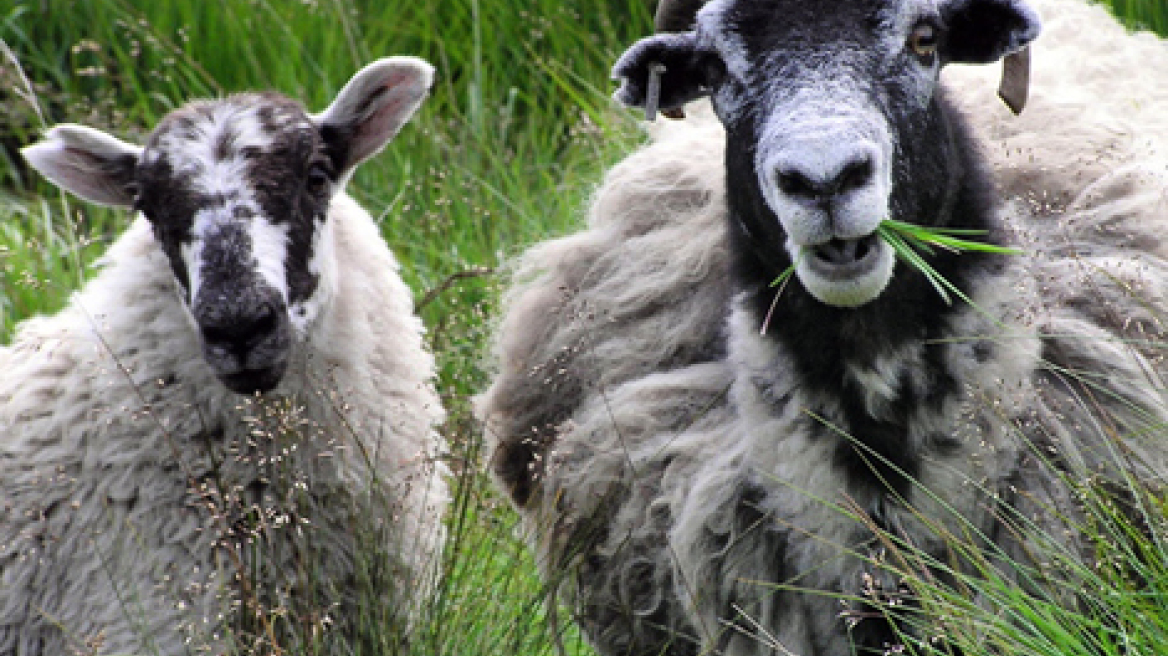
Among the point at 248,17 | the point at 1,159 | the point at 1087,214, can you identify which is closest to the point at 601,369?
the point at 1087,214

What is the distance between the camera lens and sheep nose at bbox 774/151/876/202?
3.36 metres

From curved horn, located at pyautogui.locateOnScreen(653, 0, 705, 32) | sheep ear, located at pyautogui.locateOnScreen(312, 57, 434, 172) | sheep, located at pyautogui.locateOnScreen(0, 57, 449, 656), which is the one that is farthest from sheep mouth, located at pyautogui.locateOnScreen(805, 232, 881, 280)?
sheep ear, located at pyautogui.locateOnScreen(312, 57, 434, 172)

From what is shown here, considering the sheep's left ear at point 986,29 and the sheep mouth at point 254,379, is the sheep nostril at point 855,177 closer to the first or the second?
the sheep's left ear at point 986,29

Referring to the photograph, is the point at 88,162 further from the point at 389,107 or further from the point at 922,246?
the point at 922,246

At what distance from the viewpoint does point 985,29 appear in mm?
3885

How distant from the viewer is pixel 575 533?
→ 433 centimetres

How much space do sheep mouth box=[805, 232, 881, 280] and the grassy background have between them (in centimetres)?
255

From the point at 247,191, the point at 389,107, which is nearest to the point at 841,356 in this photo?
the point at 247,191

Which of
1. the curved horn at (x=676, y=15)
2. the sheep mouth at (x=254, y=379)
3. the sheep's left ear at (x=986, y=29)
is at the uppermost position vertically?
the sheep's left ear at (x=986, y=29)

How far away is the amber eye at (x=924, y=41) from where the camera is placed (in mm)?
3729

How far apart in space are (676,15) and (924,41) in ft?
2.63

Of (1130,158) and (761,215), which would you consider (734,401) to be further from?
(1130,158)

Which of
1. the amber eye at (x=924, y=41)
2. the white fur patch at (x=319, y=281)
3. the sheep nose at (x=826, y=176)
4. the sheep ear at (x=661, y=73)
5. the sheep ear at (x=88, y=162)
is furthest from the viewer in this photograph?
the sheep ear at (x=88, y=162)

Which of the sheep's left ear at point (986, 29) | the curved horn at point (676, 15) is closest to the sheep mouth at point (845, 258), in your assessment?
the sheep's left ear at point (986, 29)
